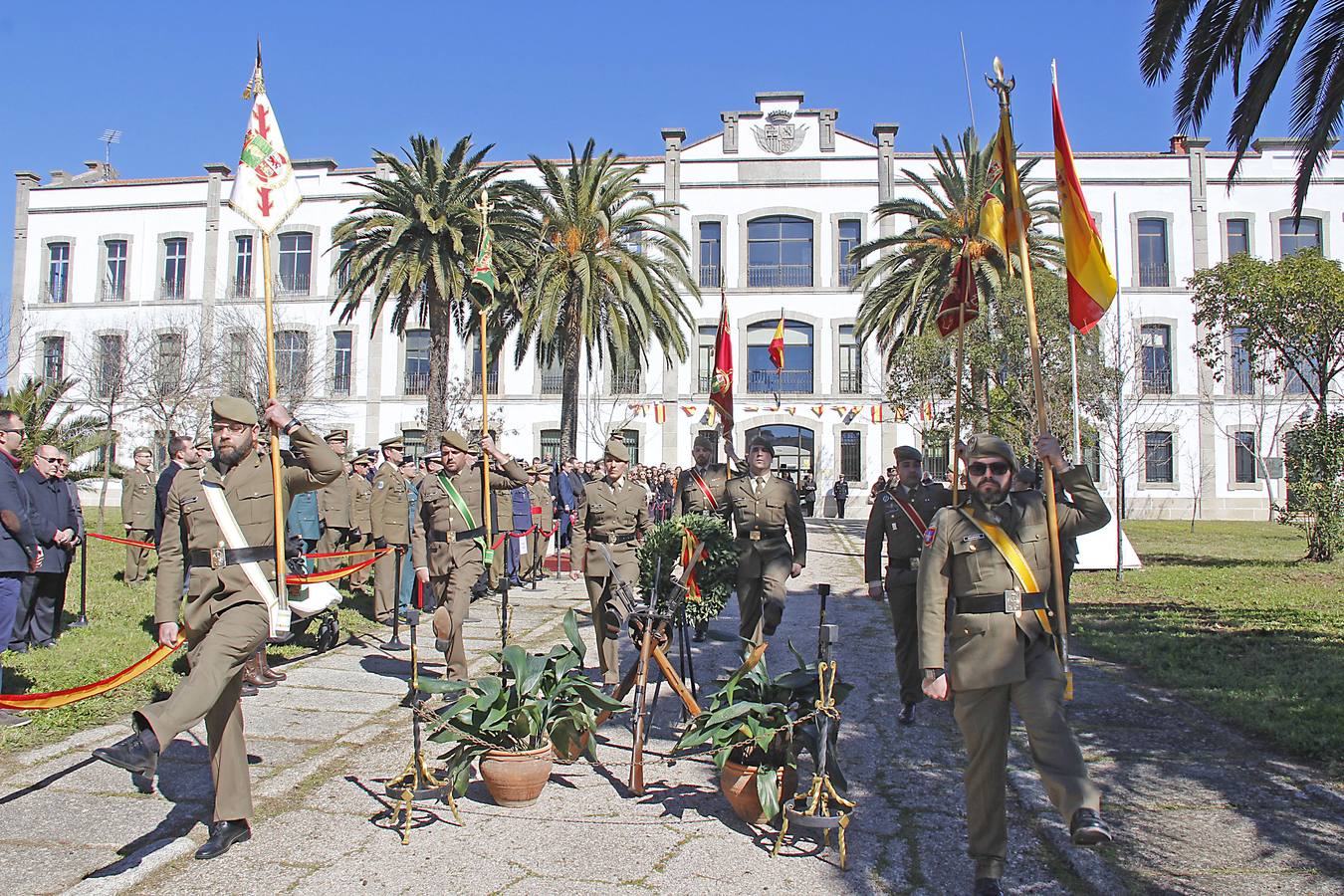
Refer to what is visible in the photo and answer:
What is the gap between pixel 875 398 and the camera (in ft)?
134

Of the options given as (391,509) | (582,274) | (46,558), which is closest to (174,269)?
(582,274)

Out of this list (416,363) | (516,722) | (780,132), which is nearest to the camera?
(516,722)

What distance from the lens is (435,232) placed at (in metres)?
23.5

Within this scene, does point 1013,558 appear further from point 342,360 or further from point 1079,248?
point 342,360

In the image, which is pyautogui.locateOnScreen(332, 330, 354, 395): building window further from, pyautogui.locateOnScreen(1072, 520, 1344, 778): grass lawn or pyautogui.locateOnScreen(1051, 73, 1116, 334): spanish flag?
pyautogui.locateOnScreen(1051, 73, 1116, 334): spanish flag

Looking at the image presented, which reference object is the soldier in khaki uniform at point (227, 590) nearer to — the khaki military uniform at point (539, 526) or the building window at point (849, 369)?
the khaki military uniform at point (539, 526)

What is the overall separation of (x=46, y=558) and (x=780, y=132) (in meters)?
37.6

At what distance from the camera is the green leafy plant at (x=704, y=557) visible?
742cm

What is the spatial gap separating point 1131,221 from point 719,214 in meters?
16.7

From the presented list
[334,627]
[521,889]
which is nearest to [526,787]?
[521,889]

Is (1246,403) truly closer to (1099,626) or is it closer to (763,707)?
(1099,626)

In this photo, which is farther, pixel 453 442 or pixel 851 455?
pixel 851 455

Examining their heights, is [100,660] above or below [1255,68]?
below

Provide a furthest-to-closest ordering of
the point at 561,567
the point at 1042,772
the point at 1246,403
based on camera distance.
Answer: the point at 1246,403, the point at 561,567, the point at 1042,772
